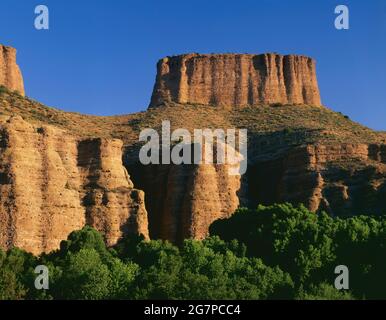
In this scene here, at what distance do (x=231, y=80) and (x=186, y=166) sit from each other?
35.8 metres

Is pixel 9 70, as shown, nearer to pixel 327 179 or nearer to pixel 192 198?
pixel 192 198

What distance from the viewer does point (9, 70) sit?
5733 inches

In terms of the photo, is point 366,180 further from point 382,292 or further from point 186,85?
point 186,85

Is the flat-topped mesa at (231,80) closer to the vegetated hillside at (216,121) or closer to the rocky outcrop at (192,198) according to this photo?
the vegetated hillside at (216,121)

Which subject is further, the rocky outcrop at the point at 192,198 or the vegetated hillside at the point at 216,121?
the vegetated hillside at the point at 216,121

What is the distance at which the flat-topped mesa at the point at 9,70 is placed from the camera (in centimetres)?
14500

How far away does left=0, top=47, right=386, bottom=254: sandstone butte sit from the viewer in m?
106

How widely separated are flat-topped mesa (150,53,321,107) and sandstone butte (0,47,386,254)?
0.12 m

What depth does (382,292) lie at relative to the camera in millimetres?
91562

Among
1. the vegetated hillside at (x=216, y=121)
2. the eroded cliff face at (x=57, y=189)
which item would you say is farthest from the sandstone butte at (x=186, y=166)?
the vegetated hillside at (x=216, y=121)

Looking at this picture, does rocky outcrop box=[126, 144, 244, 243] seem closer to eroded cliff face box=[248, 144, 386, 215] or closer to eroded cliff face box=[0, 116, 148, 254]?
eroded cliff face box=[248, 144, 386, 215]

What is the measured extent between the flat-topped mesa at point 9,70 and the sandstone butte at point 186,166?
0.56 ft
